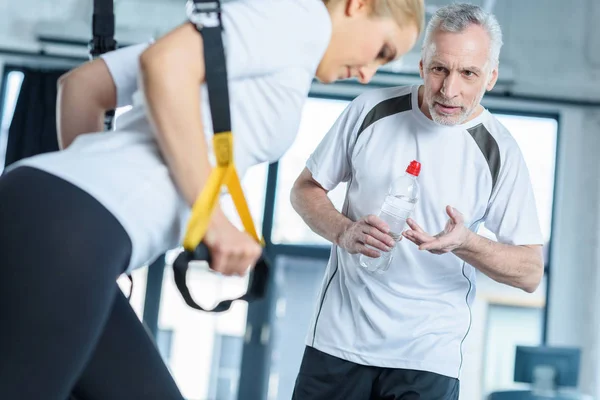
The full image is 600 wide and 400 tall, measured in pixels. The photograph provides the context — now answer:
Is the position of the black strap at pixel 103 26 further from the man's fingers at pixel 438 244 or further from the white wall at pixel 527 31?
the white wall at pixel 527 31

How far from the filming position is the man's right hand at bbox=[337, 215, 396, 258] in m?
1.72

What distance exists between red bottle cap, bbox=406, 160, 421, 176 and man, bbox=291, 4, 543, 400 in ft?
0.49

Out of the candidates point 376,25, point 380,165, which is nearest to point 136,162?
point 376,25

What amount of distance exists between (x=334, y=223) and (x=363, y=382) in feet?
1.32

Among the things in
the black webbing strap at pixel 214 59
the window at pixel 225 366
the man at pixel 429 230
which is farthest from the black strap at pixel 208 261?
the window at pixel 225 366

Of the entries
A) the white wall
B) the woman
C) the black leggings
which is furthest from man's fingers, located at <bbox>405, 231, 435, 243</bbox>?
the white wall

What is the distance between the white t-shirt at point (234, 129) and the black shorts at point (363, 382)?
0.99 metres

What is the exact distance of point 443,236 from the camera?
1737 millimetres

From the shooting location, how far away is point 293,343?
643 cm

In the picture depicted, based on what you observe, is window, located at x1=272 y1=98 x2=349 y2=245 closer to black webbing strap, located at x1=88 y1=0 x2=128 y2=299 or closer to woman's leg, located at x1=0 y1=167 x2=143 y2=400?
black webbing strap, located at x1=88 y1=0 x2=128 y2=299

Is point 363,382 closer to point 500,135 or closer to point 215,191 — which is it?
point 500,135

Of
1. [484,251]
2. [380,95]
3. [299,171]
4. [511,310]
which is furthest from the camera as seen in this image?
[511,310]

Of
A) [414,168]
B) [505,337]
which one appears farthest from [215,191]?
[505,337]

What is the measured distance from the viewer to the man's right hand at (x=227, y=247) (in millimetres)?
941
